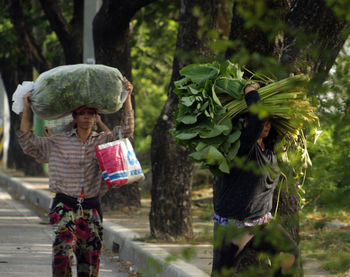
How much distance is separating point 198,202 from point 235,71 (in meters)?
10.2

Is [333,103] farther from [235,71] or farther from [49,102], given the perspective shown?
[49,102]

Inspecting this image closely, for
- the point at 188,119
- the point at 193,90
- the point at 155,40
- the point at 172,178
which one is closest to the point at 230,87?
the point at 193,90

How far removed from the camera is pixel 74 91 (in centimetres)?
620

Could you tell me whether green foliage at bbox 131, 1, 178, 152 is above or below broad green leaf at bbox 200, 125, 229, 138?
above

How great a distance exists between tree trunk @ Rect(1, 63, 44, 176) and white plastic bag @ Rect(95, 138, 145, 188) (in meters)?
17.0

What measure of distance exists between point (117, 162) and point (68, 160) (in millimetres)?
385

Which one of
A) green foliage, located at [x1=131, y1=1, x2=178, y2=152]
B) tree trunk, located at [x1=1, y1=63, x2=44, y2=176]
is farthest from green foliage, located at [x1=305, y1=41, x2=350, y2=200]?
tree trunk, located at [x1=1, y1=63, x2=44, y2=176]

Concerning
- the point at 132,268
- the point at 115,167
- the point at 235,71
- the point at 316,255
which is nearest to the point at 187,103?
the point at 235,71

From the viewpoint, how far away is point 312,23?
18.9 ft

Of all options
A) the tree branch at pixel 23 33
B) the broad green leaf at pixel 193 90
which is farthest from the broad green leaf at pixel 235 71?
the tree branch at pixel 23 33

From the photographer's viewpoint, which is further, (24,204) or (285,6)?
(24,204)

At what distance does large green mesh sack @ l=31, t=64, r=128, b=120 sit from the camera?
20.2 ft

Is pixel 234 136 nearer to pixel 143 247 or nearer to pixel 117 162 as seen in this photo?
pixel 117 162

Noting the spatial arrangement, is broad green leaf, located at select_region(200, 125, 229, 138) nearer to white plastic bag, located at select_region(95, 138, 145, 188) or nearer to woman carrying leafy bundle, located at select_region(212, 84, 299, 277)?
woman carrying leafy bundle, located at select_region(212, 84, 299, 277)
